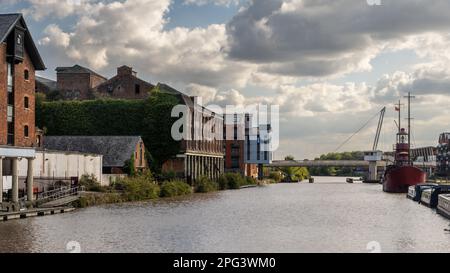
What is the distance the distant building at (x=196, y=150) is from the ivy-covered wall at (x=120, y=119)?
223 cm

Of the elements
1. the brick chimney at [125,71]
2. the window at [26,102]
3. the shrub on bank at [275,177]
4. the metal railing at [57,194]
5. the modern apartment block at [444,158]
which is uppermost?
the brick chimney at [125,71]

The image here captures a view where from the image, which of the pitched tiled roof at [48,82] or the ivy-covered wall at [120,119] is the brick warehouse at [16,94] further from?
the pitched tiled roof at [48,82]

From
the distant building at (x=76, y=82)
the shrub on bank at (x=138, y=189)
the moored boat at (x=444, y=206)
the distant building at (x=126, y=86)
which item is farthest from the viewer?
the distant building at (x=76, y=82)

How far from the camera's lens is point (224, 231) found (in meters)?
39.3

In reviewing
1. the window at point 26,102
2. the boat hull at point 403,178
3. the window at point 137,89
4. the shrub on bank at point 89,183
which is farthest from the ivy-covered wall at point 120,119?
the window at point 26,102

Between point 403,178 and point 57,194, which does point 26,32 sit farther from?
point 403,178

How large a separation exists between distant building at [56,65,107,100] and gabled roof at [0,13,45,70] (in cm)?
5814

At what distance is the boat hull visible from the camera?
343 feet

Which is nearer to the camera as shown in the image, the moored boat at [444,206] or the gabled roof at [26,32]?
the gabled roof at [26,32]

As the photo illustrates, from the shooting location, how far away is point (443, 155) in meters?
195

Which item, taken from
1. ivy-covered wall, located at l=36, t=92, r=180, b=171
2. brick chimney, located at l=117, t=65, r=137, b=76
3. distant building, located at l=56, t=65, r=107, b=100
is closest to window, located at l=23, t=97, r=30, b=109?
ivy-covered wall, located at l=36, t=92, r=180, b=171

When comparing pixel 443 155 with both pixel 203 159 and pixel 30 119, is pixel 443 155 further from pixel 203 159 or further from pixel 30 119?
pixel 30 119

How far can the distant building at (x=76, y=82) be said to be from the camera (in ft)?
371
